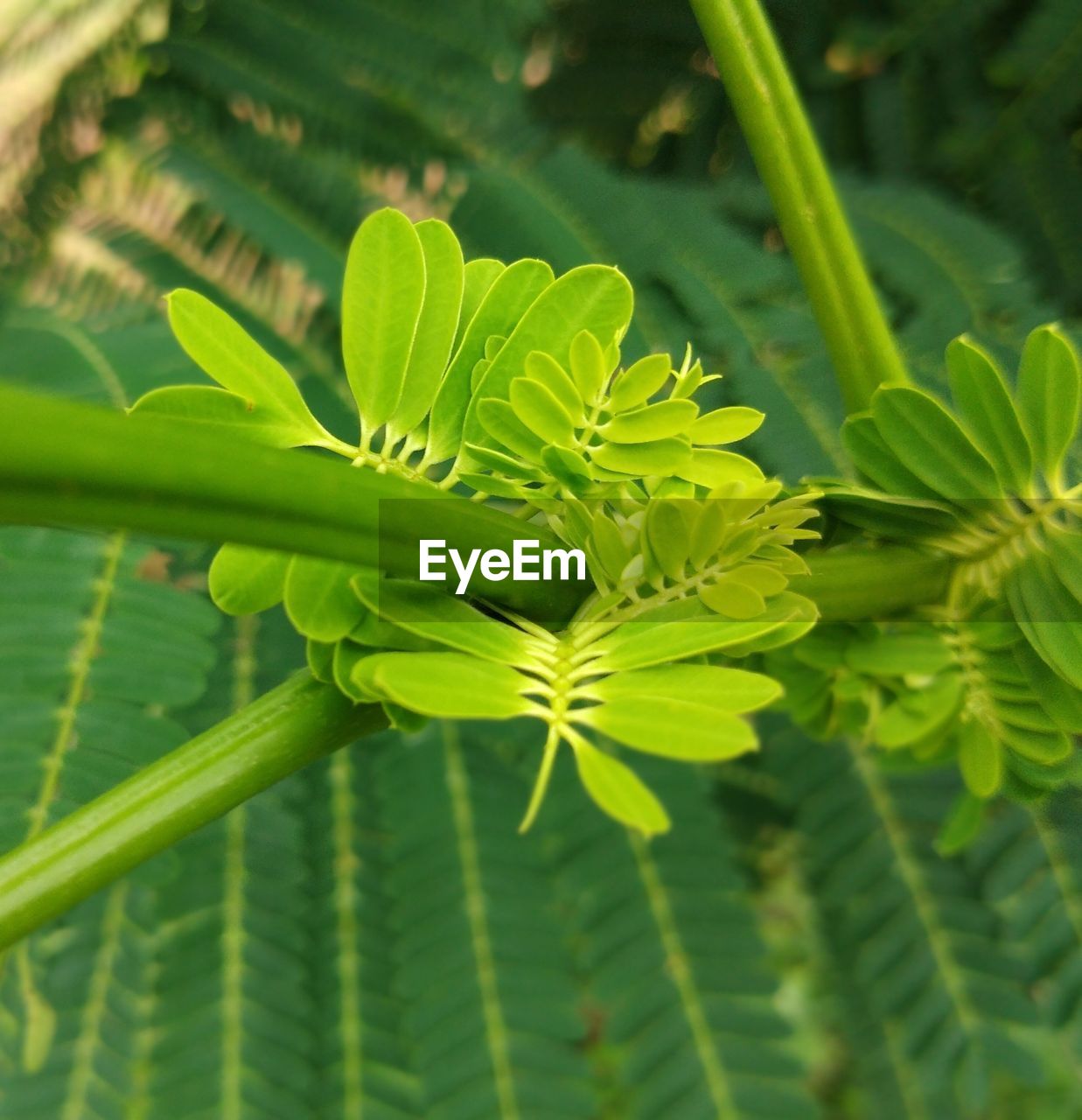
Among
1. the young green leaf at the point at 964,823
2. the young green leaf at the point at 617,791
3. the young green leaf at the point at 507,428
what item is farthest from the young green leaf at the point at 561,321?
the young green leaf at the point at 964,823

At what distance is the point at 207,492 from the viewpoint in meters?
0.19

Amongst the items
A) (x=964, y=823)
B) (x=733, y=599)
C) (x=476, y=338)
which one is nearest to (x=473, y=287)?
(x=476, y=338)

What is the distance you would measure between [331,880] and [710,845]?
0.23 meters

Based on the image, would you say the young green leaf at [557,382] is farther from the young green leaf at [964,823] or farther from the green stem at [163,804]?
the young green leaf at [964,823]

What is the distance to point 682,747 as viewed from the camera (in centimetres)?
21

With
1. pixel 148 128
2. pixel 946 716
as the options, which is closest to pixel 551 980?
pixel 946 716

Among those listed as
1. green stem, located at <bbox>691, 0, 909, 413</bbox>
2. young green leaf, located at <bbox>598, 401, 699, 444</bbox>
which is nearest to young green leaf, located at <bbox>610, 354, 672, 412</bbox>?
young green leaf, located at <bbox>598, 401, 699, 444</bbox>

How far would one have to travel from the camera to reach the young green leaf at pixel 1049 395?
29 cm

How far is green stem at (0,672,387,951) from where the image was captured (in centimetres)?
24

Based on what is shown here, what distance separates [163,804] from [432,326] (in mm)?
156

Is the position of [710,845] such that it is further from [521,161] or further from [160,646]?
[521,161]

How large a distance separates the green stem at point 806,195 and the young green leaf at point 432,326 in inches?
5.3

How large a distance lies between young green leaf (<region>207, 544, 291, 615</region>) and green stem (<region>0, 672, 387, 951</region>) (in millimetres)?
40

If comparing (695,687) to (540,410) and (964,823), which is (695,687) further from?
(964,823)
